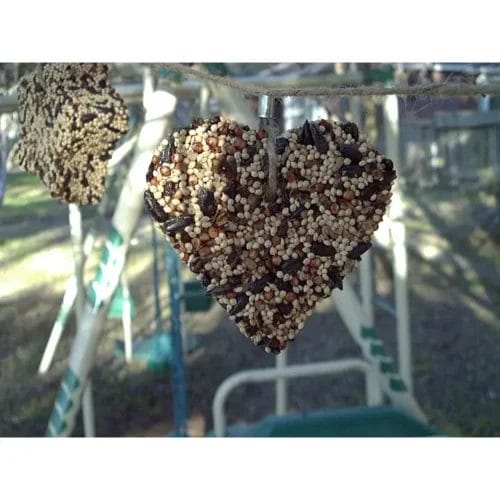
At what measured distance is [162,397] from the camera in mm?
3100

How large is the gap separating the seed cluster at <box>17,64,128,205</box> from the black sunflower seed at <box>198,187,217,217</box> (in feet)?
0.99

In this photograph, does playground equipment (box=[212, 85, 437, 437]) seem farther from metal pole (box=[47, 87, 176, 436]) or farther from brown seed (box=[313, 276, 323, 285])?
brown seed (box=[313, 276, 323, 285])

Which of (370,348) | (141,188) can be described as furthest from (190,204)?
(370,348)

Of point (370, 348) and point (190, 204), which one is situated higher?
point (190, 204)

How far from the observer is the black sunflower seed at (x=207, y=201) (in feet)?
2.30

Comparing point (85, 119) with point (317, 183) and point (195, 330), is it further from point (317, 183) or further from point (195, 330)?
point (195, 330)

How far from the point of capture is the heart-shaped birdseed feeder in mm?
703

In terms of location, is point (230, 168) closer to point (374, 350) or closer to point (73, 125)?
point (73, 125)

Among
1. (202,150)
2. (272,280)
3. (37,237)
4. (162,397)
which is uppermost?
(202,150)

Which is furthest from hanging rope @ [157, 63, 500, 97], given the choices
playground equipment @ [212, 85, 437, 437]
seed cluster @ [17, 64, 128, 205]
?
playground equipment @ [212, 85, 437, 437]

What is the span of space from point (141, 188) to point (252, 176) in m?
0.72

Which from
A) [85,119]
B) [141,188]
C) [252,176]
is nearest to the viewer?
[252,176]

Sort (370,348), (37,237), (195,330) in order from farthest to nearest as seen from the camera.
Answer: (37,237) → (195,330) → (370,348)

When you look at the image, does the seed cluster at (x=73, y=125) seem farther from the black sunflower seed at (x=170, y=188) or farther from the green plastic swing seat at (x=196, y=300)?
the green plastic swing seat at (x=196, y=300)
